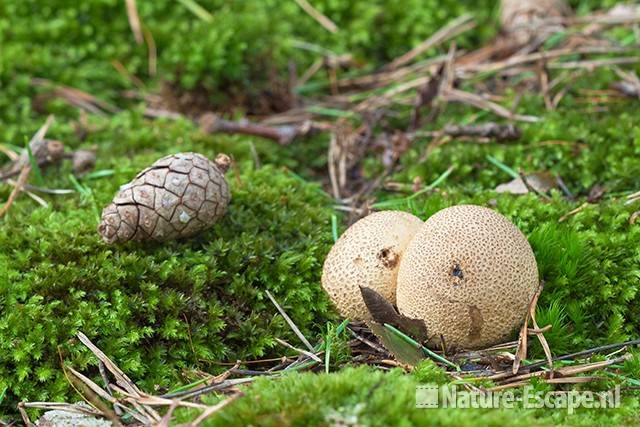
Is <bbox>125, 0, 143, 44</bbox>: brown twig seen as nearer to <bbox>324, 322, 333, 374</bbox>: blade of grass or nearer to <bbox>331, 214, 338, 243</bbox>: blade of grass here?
<bbox>331, 214, 338, 243</bbox>: blade of grass

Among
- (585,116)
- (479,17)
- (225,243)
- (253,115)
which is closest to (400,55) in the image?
(479,17)

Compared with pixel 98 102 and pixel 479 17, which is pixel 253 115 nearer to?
pixel 98 102

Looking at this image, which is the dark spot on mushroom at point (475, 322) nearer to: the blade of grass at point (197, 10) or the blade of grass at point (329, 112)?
the blade of grass at point (329, 112)

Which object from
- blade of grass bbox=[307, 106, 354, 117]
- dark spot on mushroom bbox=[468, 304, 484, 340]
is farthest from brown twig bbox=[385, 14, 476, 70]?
dark spot on mushroom bbox=[468, 304, 484, 340]

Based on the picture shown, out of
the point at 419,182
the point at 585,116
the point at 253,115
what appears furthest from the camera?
the point at 253,115

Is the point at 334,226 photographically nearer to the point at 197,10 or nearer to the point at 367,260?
the point at 367,260

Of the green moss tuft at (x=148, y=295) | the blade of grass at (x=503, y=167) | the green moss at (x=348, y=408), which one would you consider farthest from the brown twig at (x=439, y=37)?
the green moss at (x=348, y=408)
